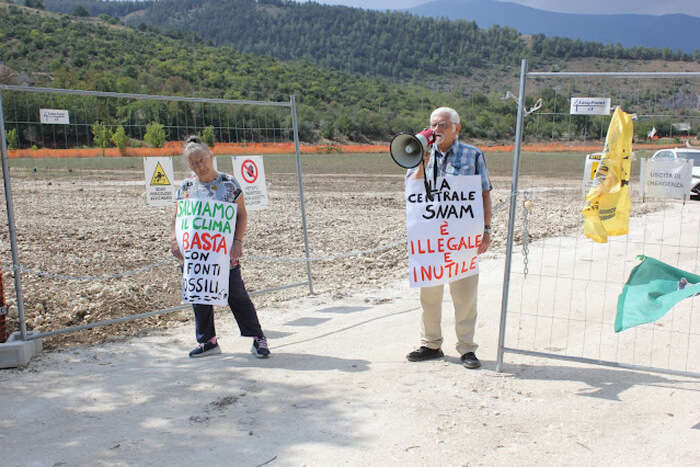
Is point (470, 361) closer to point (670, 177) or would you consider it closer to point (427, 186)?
point (427, 186)

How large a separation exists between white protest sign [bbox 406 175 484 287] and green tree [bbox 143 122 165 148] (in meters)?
3.73

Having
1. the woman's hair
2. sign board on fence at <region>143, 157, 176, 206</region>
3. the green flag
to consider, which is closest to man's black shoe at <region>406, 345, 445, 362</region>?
the green flag

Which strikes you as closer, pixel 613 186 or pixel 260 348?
pixel 613 186

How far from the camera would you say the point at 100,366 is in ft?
15.3

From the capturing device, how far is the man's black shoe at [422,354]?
184 inches

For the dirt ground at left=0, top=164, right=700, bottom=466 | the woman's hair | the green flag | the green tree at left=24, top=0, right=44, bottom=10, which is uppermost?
the green tree at left=24, top=0, right=44, bottom=10

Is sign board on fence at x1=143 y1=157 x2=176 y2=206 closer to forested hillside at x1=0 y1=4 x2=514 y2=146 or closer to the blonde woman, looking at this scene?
the blonde woman

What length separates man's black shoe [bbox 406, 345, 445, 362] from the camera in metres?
4.68

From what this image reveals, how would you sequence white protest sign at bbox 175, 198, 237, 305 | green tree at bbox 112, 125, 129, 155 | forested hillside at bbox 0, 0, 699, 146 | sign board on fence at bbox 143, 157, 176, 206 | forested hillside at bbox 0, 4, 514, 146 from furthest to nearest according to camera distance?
1. forested hillside at bbox 0, 4, 514, 146
2. forested hillside at bbox 0, 0, 699, 146
3. green tree at bbox 112, 125, 129, 155
4. sign board on fence at bbox 143, 157, 176, 206
5. white protest sign at bbox 175, 198, 237, 305

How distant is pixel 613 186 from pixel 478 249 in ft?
3.41

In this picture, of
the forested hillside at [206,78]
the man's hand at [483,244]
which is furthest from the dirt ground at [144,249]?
the forested hillside at [206,78]

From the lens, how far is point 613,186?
395 cm

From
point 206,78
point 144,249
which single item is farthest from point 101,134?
point 206,78

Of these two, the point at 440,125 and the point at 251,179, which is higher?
the point at 440,125
